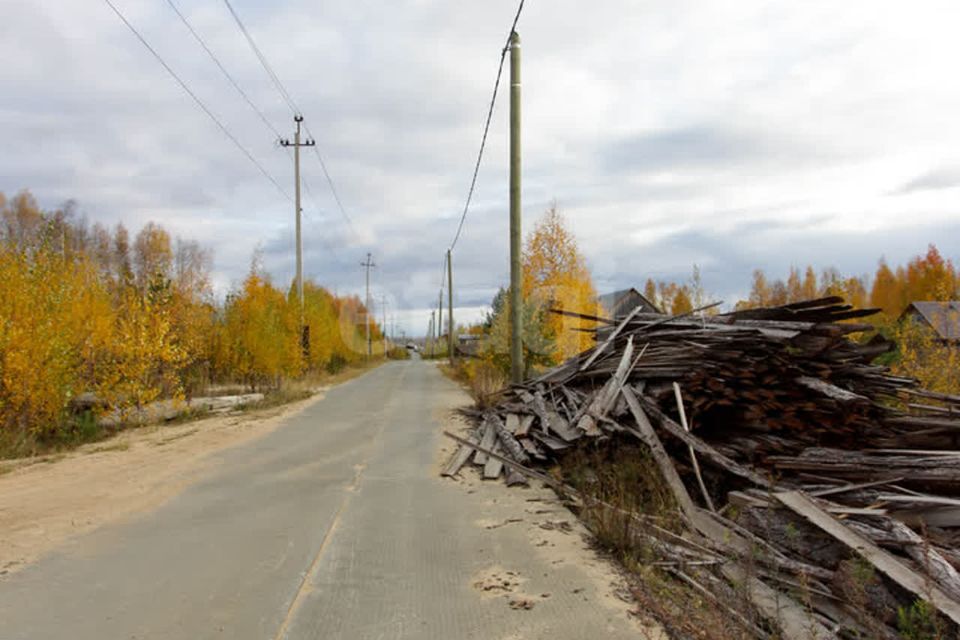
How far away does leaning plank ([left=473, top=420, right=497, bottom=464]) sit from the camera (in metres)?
8.88

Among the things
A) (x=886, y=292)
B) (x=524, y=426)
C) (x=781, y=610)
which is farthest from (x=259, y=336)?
(x=886, y=292)

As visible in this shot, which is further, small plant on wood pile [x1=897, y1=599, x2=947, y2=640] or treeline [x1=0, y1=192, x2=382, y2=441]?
treeline [x1=0, y1=192, x2=382, y2=441]

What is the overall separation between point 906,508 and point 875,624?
1.47m

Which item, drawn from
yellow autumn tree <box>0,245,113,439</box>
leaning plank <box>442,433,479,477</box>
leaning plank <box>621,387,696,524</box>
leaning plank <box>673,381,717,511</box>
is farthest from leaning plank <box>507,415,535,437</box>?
yellow autumn tree <box>0,245,113,439</box>

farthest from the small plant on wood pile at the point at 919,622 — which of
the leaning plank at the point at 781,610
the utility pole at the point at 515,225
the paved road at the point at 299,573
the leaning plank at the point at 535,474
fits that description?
the utility pole at the point at 515,225

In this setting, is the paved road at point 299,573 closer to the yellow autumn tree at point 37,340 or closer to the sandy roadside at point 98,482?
the sandy roadside at point 98,482

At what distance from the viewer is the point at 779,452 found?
659 centimetres

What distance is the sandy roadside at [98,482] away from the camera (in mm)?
5672

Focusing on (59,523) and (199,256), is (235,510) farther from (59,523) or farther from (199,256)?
(199,256)

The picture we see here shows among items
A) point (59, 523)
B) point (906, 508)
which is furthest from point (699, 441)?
point (59, 523)

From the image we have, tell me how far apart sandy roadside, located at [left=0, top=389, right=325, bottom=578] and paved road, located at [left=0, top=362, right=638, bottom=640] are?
1.05ft

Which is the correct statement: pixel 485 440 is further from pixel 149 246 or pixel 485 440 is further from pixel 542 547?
pixel 149 246

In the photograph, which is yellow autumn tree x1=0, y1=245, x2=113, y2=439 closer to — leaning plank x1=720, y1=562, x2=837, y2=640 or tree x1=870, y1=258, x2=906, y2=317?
leaning plank x1=720, y1=562, x2=837, y2=640

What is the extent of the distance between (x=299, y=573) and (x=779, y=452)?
5.15 m
